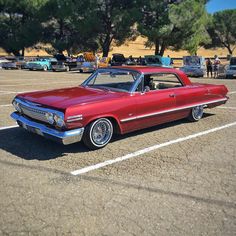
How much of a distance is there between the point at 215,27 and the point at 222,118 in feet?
176

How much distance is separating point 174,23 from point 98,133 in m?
32.1

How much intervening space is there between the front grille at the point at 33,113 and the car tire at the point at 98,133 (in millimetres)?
741

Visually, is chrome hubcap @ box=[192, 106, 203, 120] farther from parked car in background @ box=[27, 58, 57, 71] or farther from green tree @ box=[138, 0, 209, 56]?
green tree @ box=[138, 0, 209, 56]

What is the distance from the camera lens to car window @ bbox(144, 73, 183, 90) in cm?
714

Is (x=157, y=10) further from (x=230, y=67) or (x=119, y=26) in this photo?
(x=230, y=67)

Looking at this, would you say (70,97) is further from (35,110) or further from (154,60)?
(154,60)

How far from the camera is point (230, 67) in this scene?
24.7 meters

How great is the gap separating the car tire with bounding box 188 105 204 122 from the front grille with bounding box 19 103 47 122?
3.69 m

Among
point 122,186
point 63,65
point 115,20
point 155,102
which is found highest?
point 115,20

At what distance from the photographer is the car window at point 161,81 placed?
714 cm

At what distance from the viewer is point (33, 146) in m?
6.27

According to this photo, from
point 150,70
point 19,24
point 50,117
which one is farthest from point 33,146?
point 19,24

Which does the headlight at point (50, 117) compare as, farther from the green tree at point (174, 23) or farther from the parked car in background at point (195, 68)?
the green tree at point (174, 23)

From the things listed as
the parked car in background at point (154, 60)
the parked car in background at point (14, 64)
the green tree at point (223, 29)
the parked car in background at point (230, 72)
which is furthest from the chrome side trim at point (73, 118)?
the green tree at point (223, 29)
